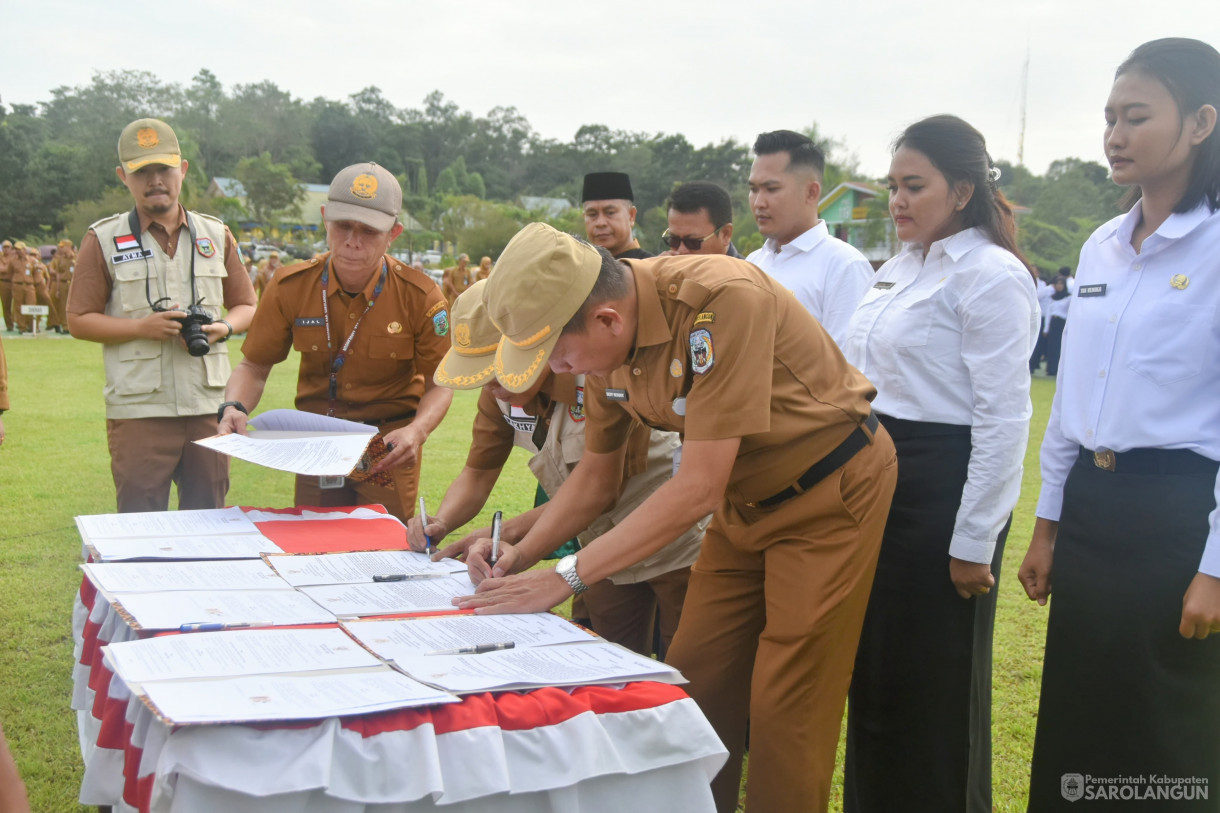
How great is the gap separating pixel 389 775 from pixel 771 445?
996 millimetres

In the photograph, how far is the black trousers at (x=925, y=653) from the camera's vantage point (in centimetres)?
227

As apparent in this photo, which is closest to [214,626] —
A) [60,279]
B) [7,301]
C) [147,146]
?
[147,146]

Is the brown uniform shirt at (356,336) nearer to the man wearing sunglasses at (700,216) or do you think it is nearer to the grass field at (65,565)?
the grass field at (65,565)

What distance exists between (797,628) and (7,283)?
853 inches

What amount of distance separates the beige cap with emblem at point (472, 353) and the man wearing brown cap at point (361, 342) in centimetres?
67

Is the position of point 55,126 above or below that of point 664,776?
above

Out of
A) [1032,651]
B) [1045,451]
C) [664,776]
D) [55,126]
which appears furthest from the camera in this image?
[55,126]

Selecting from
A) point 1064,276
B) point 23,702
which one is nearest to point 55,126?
point 1064,276

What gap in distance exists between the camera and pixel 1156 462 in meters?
1.93

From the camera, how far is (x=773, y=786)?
191 cm

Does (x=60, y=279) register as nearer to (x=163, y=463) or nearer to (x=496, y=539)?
(x=163, y=463)

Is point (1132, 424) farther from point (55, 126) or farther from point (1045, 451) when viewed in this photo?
point (55, 126)

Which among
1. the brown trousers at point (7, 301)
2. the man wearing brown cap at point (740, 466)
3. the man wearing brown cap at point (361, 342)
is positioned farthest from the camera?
the brown trousers at point (7, 301)

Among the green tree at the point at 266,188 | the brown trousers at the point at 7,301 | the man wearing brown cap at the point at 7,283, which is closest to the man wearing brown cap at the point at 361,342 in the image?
the man wearing brown cap at the point at 7,283
